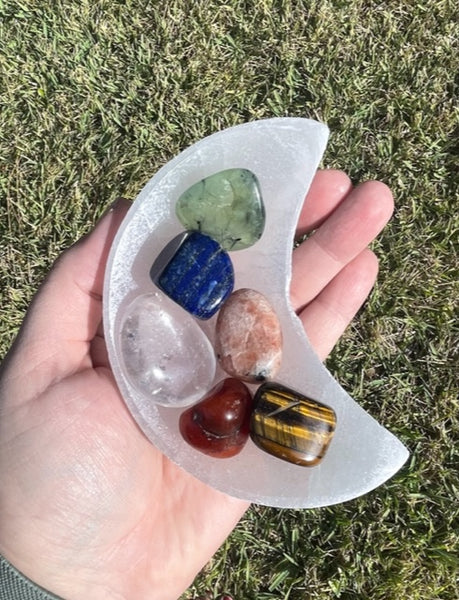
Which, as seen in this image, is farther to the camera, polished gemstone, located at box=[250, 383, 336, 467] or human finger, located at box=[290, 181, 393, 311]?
human finger, located at box=[290, 181, 393, 311]

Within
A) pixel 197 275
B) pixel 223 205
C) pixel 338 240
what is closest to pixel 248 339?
pixel 197 275

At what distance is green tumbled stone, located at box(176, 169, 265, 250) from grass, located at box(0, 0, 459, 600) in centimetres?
62

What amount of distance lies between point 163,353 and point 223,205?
0.33 m

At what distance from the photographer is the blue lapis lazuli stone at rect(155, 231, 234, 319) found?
1556 millimetres

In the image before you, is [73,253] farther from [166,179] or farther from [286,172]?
[286,172]

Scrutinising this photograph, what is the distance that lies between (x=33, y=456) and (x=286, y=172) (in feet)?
2.61

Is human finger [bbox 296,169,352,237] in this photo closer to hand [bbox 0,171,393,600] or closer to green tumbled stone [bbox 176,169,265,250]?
green tumbled stone [bbox 176,169,265,250]

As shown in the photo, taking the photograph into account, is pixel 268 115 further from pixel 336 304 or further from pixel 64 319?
pixel 64 319

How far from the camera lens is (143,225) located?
1613 mm

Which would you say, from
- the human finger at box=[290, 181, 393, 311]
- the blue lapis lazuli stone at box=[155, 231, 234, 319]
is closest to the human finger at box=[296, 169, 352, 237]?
the human finger at box=[290, 181, 393, 311]

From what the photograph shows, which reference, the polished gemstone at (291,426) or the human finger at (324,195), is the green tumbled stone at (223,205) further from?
the polished gemstone at (291,426)

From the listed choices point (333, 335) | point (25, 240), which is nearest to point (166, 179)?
point (333, 335)

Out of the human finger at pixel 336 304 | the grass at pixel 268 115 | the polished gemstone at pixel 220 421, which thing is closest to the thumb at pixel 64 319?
the polished gemstone at pixel 220 421

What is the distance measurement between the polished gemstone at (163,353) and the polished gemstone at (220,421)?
0.04 meters
